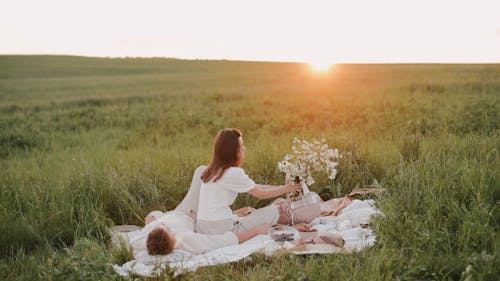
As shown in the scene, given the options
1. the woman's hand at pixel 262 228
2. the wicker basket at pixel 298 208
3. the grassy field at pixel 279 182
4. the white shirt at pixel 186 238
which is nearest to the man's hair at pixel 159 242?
the white shirt at pixel 186 238

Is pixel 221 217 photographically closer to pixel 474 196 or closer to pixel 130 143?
pixel 474 196

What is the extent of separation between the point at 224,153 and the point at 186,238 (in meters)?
0.99

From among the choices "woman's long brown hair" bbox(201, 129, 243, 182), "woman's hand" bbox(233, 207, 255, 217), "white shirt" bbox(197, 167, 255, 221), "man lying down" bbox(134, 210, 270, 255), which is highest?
"woman's long brown hair" bbox(201, 129, 243, 182)

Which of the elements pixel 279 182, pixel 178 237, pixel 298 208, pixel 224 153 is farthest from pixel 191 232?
pixel 279 182

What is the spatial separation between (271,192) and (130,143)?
6833 mm

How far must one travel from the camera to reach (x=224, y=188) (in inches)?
227

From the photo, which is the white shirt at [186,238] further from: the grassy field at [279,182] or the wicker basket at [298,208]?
the wicker basket at [298,208]

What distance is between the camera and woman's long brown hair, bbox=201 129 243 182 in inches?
222

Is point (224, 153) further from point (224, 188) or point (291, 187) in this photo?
point (291, 187)

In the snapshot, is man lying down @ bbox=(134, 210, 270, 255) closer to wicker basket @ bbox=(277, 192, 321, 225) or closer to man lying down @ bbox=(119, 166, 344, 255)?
man lying down @ bbox=(119, 166, 344, 255)

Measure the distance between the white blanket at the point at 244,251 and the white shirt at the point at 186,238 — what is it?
0.13m

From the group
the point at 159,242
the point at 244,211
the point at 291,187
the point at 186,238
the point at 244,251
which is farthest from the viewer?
the point at 244,211

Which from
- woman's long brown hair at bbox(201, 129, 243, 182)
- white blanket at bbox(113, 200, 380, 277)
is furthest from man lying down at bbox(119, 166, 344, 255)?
woman's long brown hair at bbox(201, 129, 243, 182)

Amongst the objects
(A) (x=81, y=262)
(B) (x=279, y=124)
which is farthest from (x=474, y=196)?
(B) (x=279, y=124)
